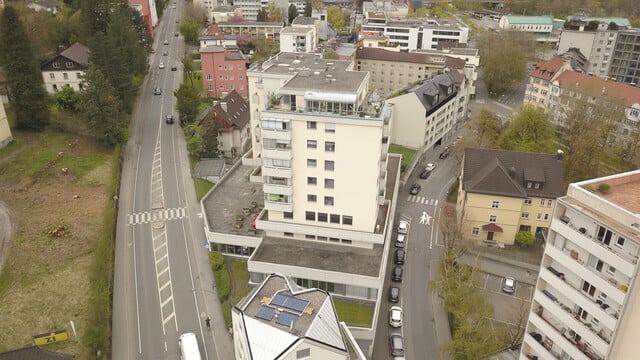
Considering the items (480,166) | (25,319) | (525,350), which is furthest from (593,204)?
(25,319)

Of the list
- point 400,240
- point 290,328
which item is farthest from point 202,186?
point 290,328

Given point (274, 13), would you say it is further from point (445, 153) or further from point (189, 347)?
point (189, 347)

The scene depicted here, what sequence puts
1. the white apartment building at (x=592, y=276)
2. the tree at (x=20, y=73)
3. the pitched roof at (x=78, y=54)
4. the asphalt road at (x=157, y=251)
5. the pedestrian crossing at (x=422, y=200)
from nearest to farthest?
the white apartment building at (x=592, y=276) → the asphalt road at (x=157, y=251) → the tree at (x=20, y=73) → the pedestrian crossing at (x=422, y=200) → the pitched roof at (x=78, y=54)

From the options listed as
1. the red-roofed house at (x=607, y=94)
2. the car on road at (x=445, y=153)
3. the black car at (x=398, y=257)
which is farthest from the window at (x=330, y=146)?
the red-roofed house at (x=607, y=94)

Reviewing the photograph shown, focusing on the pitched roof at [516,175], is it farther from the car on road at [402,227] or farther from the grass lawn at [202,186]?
the grass lawn at [202,186]

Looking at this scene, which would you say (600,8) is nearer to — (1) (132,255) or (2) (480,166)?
(2) (480,166)
